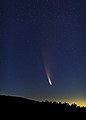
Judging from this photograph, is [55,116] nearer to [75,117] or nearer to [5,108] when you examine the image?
[75,117]

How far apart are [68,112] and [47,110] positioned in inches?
169

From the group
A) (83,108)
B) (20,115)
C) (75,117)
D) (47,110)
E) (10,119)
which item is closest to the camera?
(10,119)

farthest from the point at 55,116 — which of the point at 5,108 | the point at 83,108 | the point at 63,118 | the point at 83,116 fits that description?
the point at 83,108

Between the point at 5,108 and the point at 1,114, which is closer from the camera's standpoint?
the point at 1,114

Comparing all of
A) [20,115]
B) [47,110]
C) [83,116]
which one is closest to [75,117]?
[83,116]

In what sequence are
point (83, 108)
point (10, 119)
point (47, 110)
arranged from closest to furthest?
point (10, 119) < point (47, 110) < point (83, 108)

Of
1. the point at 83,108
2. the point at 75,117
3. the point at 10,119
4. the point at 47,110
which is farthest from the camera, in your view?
the point at 83,108

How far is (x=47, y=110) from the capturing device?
59562 mm

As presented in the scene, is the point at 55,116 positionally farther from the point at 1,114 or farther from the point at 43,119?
the point at 1,114

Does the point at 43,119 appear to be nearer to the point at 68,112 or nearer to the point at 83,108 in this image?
the point at 68,112

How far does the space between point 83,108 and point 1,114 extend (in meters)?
22.9

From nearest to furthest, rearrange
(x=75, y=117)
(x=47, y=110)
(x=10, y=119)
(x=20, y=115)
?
(x=10, y=119), (x=20, y=115), (x=75, y=117), (x=47, y=110)

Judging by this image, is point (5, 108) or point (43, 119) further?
point (5, 108)

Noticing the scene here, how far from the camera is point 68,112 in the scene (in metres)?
60.6
